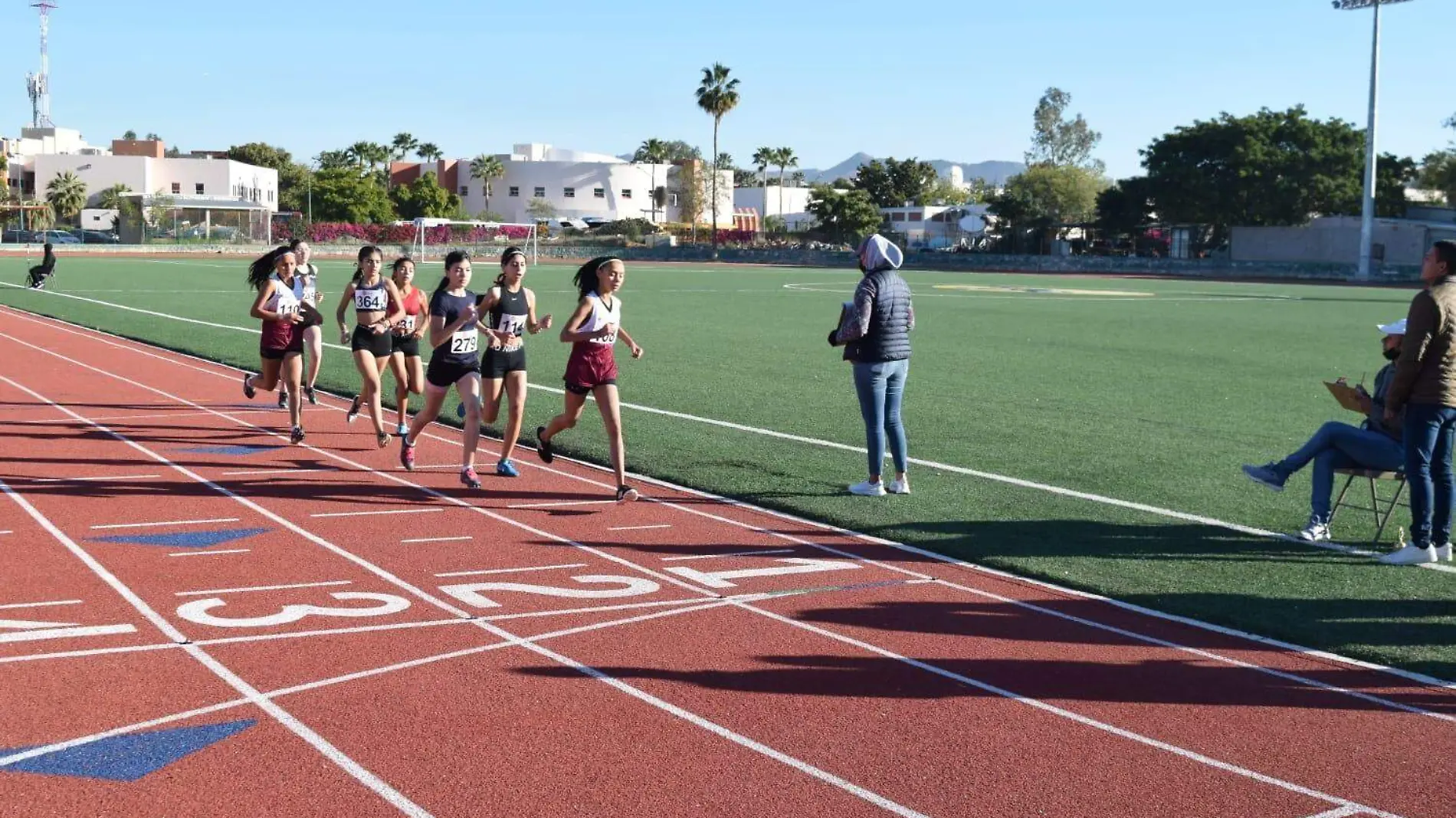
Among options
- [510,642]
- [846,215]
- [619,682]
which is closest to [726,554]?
[510,642]

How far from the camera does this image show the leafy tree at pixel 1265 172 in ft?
240

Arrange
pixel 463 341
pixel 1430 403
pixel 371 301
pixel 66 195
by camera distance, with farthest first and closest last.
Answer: pixel 66 195 → pixel 371 301 → pixel 463 341 → pixel 1430 403

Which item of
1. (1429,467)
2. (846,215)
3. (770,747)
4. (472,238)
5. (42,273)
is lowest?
(770,747)

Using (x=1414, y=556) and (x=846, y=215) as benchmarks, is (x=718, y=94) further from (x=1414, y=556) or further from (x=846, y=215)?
(x=1414, y=556)

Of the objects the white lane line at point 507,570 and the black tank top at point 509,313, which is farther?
the black tank top at point 509,313

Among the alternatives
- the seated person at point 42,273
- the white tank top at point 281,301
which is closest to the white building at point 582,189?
the seated person at point 42,273

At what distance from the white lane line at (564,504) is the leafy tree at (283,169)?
11071cm

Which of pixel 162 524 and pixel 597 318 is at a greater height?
pixel 597 318

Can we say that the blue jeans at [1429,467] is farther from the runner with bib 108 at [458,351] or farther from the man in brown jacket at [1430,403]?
the runner with bib 108 at [458,351]

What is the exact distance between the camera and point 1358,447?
8.73 metres

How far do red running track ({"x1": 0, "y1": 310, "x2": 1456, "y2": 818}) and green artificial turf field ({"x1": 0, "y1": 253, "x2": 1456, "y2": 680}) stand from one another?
27.2 inches

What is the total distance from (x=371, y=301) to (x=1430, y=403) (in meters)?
8.50

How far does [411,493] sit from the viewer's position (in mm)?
10336

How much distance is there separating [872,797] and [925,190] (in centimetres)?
13023
